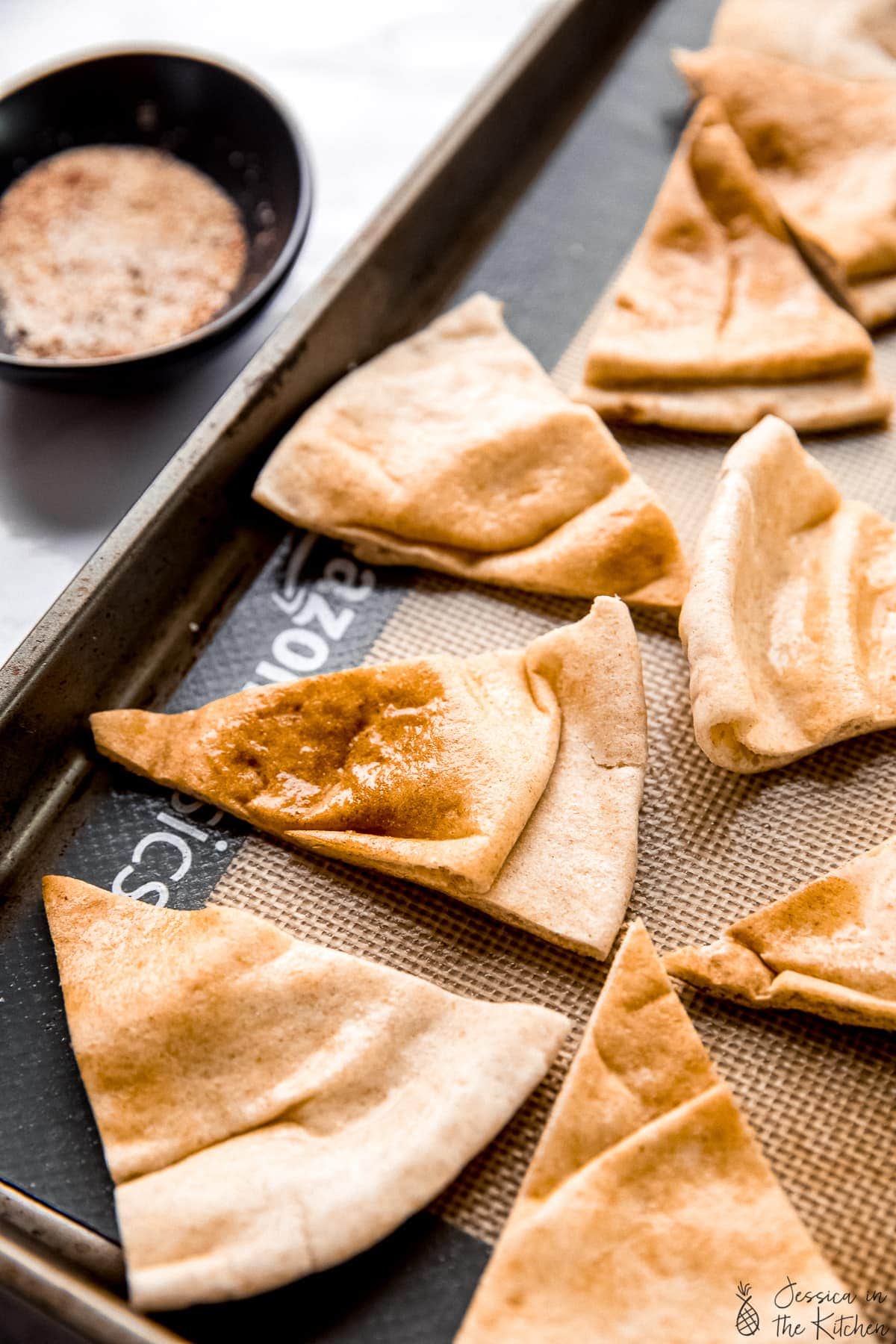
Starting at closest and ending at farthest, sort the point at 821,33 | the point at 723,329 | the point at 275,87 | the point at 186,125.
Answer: the point at 723,329
the point at 186,125
the point at 821,33
the point at 275,87

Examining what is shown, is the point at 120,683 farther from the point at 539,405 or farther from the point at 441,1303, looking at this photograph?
the point at 441,1303

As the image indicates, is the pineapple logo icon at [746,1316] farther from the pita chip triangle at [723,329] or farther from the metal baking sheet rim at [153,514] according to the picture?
the pita chip triangle at [723,329]

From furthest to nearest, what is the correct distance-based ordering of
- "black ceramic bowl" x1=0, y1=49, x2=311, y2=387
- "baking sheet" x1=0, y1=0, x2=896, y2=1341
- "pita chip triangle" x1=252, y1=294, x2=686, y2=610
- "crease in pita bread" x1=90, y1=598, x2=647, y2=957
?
"black ceramic bowl" x1=0, y1=49, x2=311, y2=387
"pita chip triangle" x1=252, y1=294, x2=686, y2=610
"crease in pita bread" x1=90, y1=598, x2=647, y2=957
"baking sheet" x1=0, y1=0, x2=896, y2=1341

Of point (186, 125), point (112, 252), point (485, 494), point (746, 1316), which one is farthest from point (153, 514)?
point (746, 1316)

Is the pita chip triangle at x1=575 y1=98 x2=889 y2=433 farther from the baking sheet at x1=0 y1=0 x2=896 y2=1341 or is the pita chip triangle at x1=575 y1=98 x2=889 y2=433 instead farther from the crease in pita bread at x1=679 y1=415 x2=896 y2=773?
the crease in pita bread at x1=679 y1=415 x2=896 y2=773

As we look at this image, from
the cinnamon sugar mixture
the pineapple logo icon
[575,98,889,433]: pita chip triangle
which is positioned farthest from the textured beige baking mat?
the cinnamon sugar mixture

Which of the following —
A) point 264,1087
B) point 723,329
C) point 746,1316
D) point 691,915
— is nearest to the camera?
point 746,1316

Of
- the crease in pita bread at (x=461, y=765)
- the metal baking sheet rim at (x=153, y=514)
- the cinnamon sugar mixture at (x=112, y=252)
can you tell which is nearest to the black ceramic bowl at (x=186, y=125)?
the cinnamon sugar mixture at (x=112, y=252)

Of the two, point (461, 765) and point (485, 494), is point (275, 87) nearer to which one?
point (485, 494)
